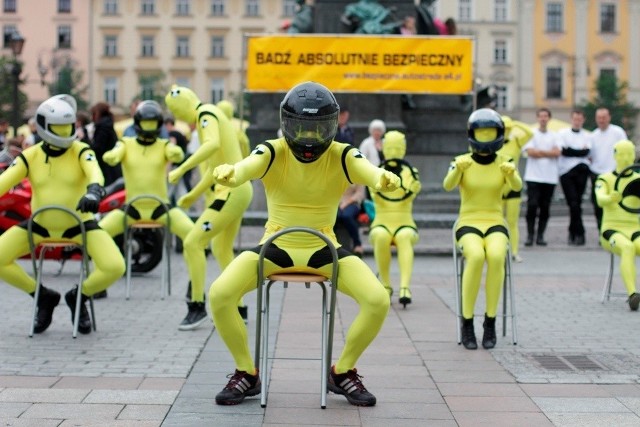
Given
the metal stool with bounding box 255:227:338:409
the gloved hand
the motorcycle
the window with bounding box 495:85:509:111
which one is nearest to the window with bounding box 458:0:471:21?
the window with bounding box 495:85:509:111

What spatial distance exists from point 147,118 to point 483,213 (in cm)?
394

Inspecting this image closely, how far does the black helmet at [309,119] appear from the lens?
6.77 m

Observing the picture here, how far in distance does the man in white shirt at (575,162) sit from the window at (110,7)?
7556 cm

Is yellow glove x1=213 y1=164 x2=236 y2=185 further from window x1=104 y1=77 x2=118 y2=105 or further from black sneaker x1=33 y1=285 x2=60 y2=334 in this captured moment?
window x1=104 y1=77 x2=118 y2=105

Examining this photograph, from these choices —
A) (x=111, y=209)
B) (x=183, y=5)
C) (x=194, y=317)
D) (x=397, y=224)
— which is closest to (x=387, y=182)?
(x=194, y=317)

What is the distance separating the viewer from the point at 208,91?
90.9m

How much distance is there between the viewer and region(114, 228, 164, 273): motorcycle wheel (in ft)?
47.4

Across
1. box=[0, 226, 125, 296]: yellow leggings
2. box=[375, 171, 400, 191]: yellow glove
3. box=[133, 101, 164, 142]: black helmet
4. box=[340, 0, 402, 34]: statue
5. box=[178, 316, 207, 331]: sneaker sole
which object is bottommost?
box=[178, 316, 207, 331]: sneaker sole

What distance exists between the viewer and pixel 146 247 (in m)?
14.7

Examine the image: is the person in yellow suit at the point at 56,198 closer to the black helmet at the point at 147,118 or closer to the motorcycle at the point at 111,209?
the black helmet at the point at 147,118

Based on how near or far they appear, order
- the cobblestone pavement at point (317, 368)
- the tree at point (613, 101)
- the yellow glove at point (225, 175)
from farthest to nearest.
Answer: the tree at point (613, 101) → the cobblestone pavement at point (317, 368) → the yellow glove at point (225, 175)

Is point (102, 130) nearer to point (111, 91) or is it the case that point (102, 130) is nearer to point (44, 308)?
point (44, 308)

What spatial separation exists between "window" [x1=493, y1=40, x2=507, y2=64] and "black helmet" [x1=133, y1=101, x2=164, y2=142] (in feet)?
256

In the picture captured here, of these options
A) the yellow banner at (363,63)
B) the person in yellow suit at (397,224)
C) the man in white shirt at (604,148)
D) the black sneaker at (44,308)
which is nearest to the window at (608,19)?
the yellow banner at (363,63)
